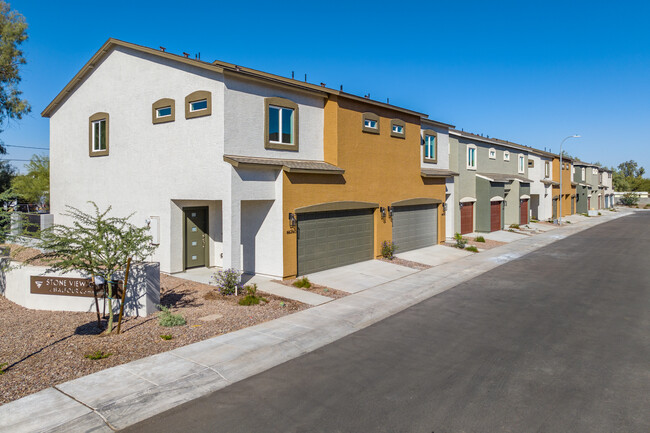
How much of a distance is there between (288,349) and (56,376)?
4.34 metres

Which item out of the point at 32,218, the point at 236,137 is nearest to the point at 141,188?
the point at 236,137

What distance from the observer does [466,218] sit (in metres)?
31.7

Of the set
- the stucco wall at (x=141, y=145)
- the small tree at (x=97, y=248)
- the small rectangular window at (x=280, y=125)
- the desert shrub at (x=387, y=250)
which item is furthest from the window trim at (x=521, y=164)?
the small tree at (x=97, y=248)

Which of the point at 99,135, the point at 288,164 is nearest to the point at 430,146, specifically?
the point at 288,164

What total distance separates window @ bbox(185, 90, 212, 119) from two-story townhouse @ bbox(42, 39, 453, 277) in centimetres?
4

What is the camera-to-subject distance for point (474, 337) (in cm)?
1027

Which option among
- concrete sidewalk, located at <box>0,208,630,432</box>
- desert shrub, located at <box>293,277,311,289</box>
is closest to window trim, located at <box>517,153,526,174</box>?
concrete sidewalk, located at <box>0,208,630,432</box>

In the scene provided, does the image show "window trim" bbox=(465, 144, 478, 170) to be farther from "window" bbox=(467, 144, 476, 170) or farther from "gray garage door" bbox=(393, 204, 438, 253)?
"gray garage door" bbox=(393, 204, 438, 253)

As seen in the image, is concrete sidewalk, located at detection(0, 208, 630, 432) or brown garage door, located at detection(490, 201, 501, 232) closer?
concrete sidewalk, located at detection(0, 208, 630, 432)

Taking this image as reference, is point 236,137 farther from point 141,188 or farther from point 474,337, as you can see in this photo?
point 474,337

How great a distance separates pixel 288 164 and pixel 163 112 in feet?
17.7

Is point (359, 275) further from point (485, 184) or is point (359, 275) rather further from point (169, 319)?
point (485, 184)

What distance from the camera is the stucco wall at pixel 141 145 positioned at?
49.3 feet

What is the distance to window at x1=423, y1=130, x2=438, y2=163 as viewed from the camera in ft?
84.6
